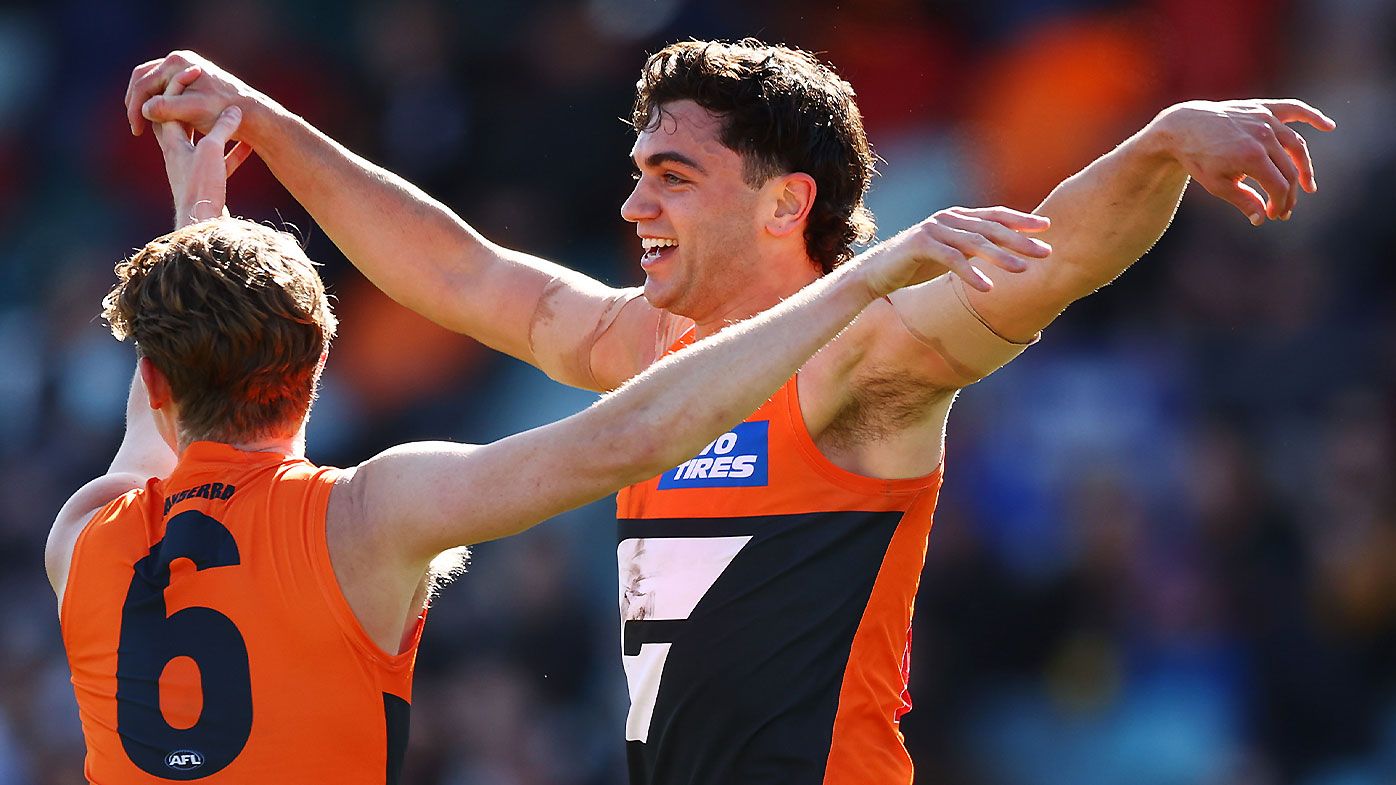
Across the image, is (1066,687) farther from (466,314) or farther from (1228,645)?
(466,314)

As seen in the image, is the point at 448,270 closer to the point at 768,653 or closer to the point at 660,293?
the point at 660,293

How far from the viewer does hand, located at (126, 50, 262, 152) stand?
13.4ft

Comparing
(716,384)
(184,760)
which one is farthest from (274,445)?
(716,384)

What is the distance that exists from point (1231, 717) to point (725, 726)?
11.9ft

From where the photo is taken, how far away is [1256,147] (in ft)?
10.2

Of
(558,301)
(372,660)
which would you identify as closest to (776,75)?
(558,301)

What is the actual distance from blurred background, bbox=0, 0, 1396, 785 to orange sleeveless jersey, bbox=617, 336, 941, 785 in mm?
3268

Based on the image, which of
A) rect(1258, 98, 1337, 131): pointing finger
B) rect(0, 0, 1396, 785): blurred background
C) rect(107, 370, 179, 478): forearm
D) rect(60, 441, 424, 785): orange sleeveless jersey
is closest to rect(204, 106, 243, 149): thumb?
rect(107, 370, 179, 478): forearm

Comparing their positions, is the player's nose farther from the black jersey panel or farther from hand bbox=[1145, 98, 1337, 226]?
hand bbox=[1145, 98, 1337, 226]

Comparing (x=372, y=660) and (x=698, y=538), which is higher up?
(x=698, y=538)

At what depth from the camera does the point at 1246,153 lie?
3.11 meters

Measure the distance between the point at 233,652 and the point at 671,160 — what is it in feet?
6.04

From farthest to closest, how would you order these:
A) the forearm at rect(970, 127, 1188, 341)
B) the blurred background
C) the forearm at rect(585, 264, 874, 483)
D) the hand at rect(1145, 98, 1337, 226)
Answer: the blurred background
the forearm at rect(970, 127, 1188, 341)
the hand at rect(1145, 98, 1337, 226)
the forearm at rect(585, 264, 874, 483)

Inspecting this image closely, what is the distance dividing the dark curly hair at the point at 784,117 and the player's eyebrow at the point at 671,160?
4.0 inches
